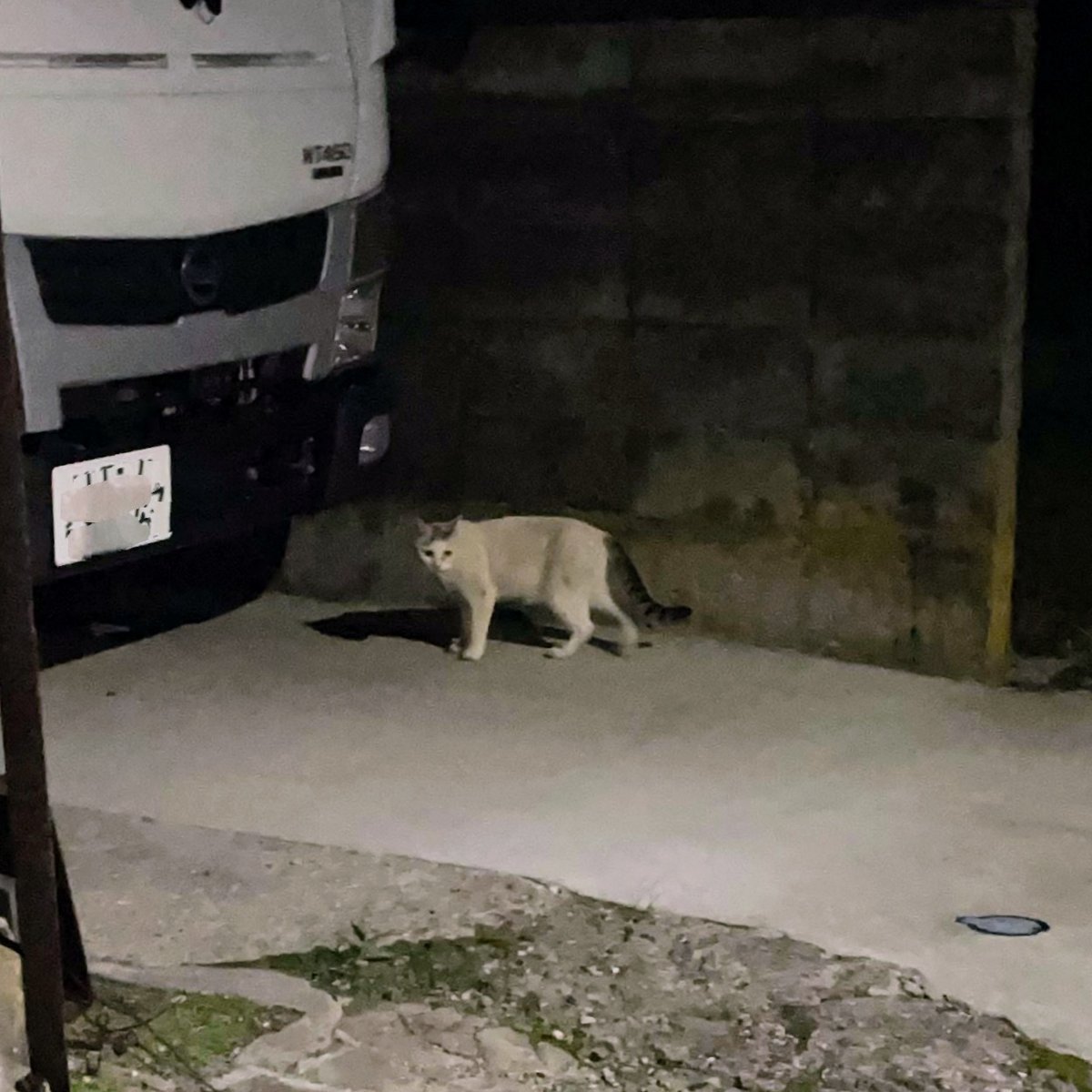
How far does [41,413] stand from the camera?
340 cm

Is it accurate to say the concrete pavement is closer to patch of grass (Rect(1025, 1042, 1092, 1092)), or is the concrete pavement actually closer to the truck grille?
patch of grass (Rect(1025, 1042, 1092, 1092))

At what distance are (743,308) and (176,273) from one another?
160cm

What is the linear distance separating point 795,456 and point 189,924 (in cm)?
220

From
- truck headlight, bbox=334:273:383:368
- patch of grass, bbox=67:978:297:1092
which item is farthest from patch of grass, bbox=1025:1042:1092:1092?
truck headlight, bbox=334:273:383:368

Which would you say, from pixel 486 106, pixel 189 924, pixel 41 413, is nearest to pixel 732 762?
pixel 189 924

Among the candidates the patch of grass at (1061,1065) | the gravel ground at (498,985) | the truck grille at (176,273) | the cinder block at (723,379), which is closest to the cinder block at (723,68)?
Result: the cinder block at (723,379)

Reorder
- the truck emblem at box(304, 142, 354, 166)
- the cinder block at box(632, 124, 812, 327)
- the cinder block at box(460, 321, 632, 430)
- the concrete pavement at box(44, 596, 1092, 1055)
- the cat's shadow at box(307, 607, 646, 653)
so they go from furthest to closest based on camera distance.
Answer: the cat's shadow at box(307, 607, 646, 653) → the cinder block at box(460, 321, 632, 430) → the cinder block at box(632, 124, 812, 327) → the truck emblem at box(304, 142, 354, 166) → the concrete pavement at box(44, 596, 1092, 1055)

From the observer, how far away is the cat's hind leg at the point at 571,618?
→ 15.2ft

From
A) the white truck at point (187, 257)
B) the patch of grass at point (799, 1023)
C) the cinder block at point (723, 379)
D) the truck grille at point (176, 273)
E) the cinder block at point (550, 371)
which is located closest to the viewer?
the patch of grass at point (799, 1023)

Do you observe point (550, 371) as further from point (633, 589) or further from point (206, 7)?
point (206, 7)

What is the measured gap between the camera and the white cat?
459 cm

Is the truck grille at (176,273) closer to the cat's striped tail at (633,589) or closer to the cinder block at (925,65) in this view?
the cat's striped tail at (633,589)

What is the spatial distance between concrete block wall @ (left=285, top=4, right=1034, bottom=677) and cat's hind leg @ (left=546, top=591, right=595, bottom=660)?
0.27 m

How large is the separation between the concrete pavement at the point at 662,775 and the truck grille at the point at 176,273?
104 centimetres
